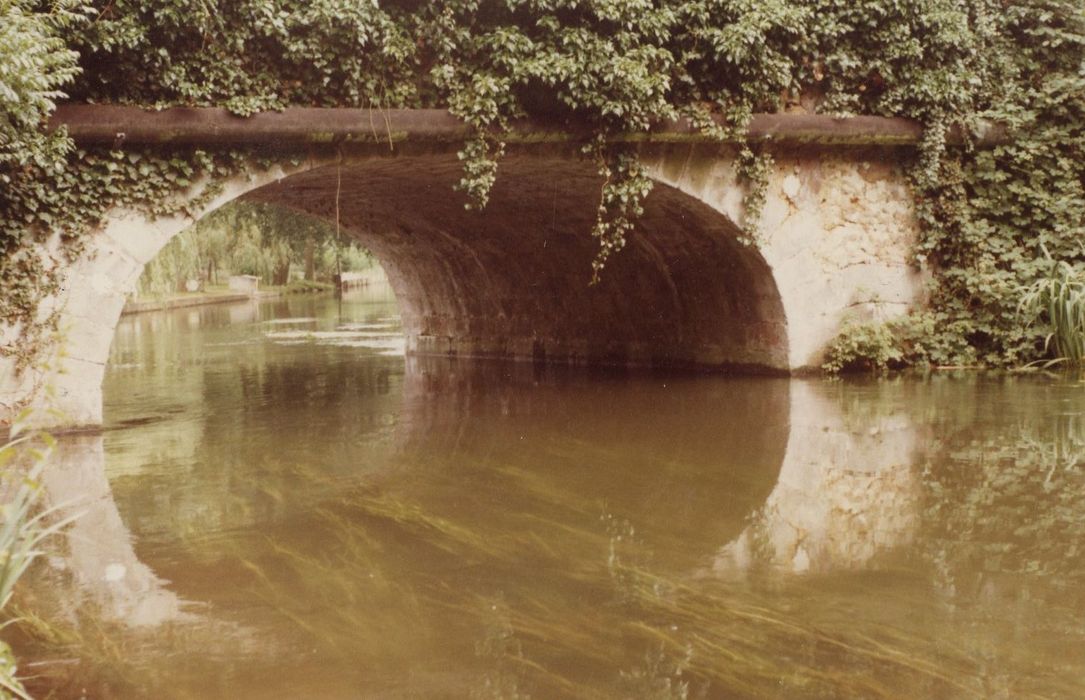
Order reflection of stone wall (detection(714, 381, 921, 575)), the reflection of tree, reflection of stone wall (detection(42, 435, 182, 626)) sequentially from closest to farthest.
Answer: reflection of stone wall (detection(42, 435, 182, 626)), the reflection of tree, reflection of stone wall (detection(714, 381, 921, 575))

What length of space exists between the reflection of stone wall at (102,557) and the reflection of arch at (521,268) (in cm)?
127

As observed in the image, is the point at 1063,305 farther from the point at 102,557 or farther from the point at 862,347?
the point at 102,557

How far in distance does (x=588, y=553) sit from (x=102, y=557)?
7.19 feet

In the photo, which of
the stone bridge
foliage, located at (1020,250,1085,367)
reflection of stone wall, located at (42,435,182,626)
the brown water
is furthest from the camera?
foliage, located at (1020,250,1085,367)

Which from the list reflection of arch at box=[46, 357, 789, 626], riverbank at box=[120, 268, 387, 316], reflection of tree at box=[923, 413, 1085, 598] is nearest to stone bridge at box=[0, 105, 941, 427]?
reflection of arch at box=[46, 357, 789, 626]

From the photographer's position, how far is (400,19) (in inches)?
322

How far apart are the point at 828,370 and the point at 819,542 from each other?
5970 millimetres

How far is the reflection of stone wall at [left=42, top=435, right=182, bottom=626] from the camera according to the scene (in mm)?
3873

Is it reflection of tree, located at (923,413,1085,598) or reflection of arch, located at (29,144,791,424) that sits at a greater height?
reflection of arch, located at (29,144,791,424)

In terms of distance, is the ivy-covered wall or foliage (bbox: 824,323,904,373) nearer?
the ivy-covered wall

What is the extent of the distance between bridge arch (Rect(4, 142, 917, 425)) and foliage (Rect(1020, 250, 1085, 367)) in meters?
1.24

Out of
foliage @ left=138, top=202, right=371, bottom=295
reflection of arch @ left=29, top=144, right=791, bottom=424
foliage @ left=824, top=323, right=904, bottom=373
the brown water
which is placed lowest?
the brown water

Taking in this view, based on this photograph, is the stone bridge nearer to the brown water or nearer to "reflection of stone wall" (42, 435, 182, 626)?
"reflection of stone wall" (42, 435, 182, 626)

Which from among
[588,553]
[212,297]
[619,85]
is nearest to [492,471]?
[588,553]
